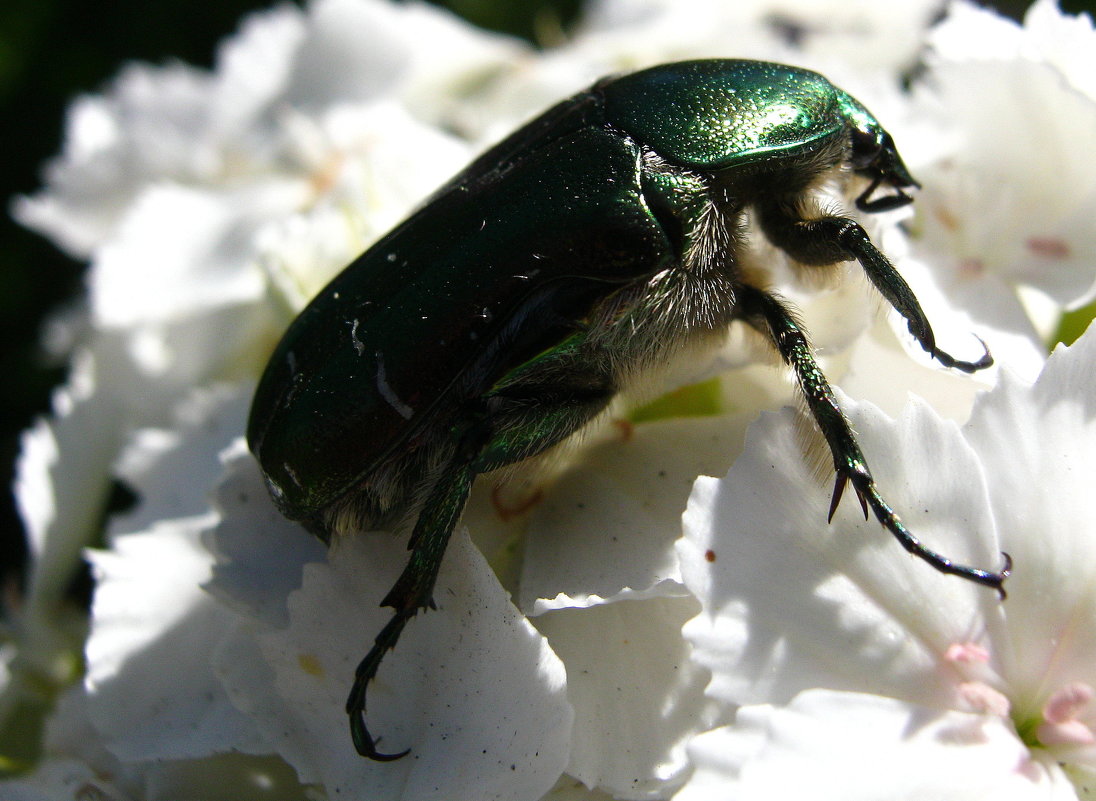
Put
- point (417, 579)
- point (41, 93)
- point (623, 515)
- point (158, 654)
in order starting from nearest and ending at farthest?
point (417, 579)
point (623, 515)
point (158, 654)
point (41, 93)

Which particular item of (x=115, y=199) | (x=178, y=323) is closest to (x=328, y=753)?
(x=178, y=323)

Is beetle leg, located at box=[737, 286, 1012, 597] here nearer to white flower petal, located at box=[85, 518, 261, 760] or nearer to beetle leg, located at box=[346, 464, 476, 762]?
beetle leg, located at box=[346, 464, 476, 762]

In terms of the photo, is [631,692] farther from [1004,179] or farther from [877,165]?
[1004,179]

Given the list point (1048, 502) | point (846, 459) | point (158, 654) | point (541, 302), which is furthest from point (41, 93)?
point (1048, 502)

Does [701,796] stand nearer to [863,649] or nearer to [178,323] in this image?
[863,649]

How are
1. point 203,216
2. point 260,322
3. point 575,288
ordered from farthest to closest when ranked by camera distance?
point 203,216
point 260,322
point 575,288

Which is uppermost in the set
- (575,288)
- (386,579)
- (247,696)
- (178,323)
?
(575,288)
